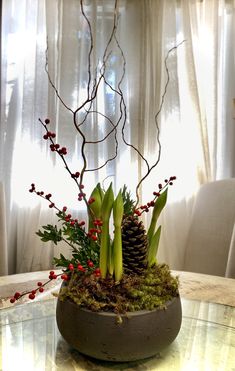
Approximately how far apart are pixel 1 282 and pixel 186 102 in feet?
5.05

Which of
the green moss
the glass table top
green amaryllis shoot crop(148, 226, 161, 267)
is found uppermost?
green amaryllis shoot crop(148, 226, 161, 267)

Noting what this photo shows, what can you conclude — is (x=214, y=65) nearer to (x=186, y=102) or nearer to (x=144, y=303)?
(x=186, y=102)

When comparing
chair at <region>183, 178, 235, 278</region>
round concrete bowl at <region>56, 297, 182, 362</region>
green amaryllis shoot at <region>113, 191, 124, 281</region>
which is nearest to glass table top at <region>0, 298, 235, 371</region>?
round concrete bowl at <region>56, 297, 182, 362</region>

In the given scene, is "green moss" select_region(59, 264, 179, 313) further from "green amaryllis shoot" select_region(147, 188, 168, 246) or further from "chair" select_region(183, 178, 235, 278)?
"chair" select_region(183, 178, 235, 278)

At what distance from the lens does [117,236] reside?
67cm

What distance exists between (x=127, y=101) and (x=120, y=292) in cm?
166

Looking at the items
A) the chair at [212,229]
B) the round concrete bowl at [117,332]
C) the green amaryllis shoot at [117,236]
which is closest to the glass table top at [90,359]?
the round concrete bowl at [117,332]

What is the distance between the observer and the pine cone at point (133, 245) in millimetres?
692

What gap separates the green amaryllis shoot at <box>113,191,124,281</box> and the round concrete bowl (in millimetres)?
84

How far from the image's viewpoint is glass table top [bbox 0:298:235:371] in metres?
0.68

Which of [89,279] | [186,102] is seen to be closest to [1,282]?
[89,279]

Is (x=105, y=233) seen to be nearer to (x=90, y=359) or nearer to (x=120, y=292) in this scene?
(x=120, y=292)

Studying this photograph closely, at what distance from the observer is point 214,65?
226 cm

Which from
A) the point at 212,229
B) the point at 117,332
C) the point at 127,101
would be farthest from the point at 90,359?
the point at 127,101
